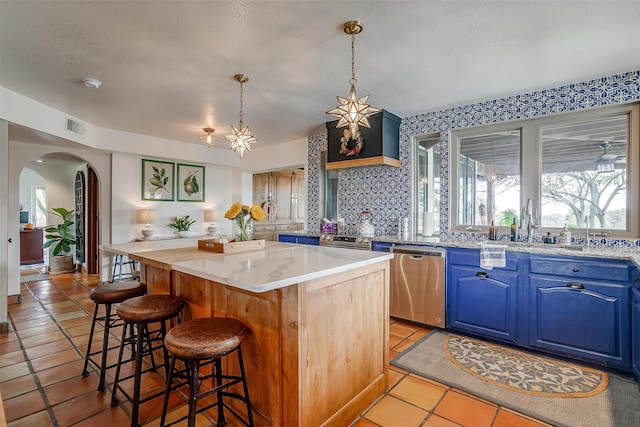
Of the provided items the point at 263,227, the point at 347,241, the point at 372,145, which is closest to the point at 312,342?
the point at 347,241

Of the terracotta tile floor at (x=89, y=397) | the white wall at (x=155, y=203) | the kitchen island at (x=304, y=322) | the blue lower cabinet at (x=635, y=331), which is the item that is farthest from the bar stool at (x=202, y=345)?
the white wall at (x=155, y=203)

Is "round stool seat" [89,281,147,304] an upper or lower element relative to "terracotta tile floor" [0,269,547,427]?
upper

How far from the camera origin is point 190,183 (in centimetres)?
634

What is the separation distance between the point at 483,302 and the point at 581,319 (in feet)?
2.40

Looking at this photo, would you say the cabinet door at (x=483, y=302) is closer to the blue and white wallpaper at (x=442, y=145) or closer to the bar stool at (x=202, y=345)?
the blue and white wallpaper at (x=442, y=145)

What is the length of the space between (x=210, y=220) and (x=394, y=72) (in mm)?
4981

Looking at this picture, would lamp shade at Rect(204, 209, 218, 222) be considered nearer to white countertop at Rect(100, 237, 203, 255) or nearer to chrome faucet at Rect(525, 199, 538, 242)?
white countertop at Rect(100, 237, 203, 255)

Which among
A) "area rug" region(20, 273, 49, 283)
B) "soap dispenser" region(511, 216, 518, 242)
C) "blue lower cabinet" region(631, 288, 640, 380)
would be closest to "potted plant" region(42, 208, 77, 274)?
"area rug" region(20, 273, 49, 283)

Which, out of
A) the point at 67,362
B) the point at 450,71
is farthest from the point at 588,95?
the point at 67,362

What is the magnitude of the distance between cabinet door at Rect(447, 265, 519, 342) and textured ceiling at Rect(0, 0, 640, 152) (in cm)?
190

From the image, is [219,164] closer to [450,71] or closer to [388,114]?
[388,114]

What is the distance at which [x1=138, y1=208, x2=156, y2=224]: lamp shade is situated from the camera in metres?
5.50

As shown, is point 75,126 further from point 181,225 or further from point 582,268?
point 582,268

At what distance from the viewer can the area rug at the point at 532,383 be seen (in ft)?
6.35
